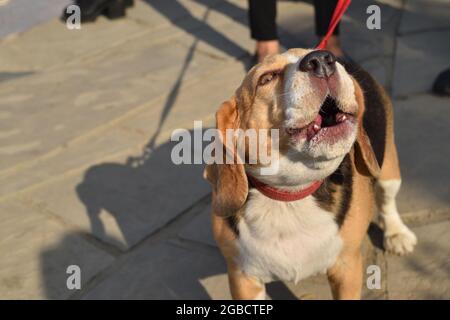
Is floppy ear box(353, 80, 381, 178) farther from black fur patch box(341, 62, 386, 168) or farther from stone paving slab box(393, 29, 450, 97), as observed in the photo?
stone paving slab box(393, 29, 450, 97)

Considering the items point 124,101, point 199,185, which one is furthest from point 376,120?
point 124,101

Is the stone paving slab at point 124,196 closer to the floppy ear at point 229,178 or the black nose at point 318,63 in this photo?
the floppy ear at point 229,178

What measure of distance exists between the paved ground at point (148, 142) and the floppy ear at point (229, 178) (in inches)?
33.2

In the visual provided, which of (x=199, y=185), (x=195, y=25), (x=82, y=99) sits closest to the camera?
(x=199, y=185)

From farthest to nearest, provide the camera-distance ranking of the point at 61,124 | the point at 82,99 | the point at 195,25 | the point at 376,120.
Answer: the point at 195,25, the point at 82,99, the point at 61,124, the point at 376,120

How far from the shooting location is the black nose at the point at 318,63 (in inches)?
Result: 92.8

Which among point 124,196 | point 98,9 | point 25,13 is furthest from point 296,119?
point 25,13

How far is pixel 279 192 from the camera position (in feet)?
8.76

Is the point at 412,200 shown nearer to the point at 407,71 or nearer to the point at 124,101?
the point at 407,71

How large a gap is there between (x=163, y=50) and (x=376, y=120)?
3.23 metres

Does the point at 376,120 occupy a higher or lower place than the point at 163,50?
higher

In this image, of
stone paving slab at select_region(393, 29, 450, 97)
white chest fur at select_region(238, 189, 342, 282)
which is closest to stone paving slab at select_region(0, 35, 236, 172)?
stone paving slab at select_region(393, 29, 450, 97)

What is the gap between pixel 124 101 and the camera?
17.1ft

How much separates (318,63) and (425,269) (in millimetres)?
1495
